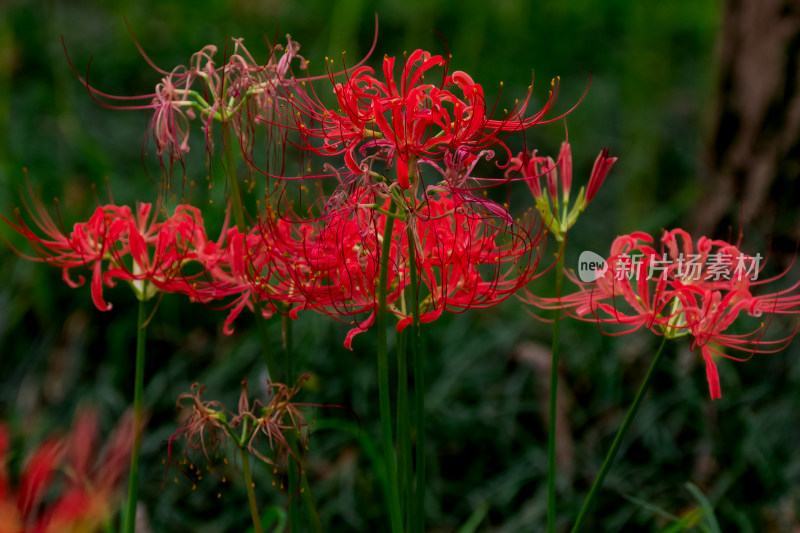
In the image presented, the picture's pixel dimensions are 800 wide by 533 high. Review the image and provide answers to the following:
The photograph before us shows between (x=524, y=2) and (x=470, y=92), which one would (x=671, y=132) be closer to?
(x=524, y=2)

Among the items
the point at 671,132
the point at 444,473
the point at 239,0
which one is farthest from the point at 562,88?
the point at 444,473

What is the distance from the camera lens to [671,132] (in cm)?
467

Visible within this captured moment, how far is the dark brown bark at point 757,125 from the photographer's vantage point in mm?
1925

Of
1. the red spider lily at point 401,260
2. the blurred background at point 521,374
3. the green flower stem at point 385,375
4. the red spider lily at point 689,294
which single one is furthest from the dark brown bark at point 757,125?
the green flower stem at point 385,375

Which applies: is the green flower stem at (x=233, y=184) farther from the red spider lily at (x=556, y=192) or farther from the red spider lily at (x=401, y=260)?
the red spider lily at (x=556, y=192)

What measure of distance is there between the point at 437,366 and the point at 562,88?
280 cm

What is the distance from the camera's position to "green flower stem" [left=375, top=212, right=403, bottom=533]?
27.6 inches

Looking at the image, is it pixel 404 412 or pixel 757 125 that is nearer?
pixel 404 412

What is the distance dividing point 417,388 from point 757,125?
5.51 ft

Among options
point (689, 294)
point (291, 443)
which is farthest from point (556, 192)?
point (291, 443)

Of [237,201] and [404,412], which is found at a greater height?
[237,201]

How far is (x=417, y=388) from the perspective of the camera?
2.52ft

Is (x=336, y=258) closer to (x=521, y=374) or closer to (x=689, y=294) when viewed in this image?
(x=689, y=294)

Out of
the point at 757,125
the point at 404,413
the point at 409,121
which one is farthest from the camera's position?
the point at 757,125
